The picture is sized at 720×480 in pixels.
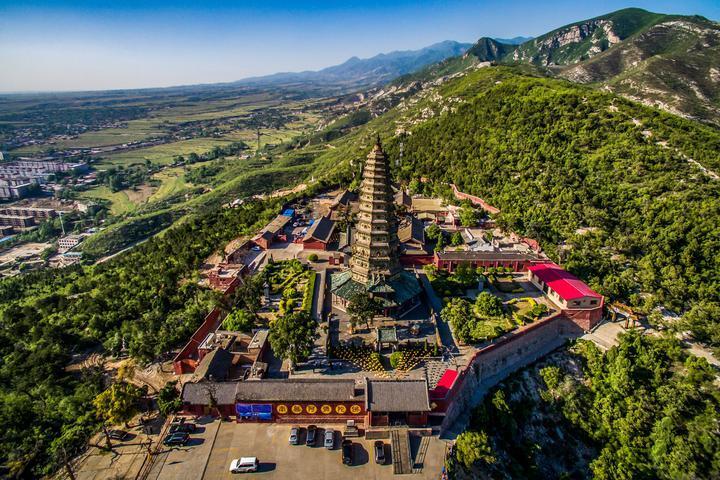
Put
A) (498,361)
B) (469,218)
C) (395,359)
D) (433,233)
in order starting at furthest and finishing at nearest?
(469,218) < (433,233) < (498,361) < (395,359)

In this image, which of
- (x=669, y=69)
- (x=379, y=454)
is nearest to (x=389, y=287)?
(x=379, y=454)

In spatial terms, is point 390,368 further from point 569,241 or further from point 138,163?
point 138,163

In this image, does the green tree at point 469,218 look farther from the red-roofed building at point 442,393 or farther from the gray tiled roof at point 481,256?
the red-roofed building at point 442,393

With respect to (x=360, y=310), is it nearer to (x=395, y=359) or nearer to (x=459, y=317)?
(x=395, y=359)

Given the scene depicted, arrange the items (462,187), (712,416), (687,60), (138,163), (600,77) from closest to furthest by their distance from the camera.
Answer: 1. (712,416)
2. (462,187)
3. (687,60)
4. (600,77)
5. (138,163)

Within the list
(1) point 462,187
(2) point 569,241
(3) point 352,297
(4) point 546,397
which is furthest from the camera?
(1) point 462,187

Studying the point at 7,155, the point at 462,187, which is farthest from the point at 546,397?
the point at 7,155
